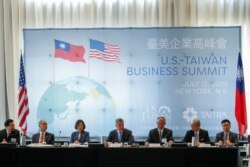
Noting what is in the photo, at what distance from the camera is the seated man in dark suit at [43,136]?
7590mm

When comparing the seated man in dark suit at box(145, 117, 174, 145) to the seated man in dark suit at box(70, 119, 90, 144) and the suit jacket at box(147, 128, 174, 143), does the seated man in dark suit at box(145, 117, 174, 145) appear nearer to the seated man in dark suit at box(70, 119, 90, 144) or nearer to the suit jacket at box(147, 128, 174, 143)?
the suit jacket at box(147, 128, 174, 143)

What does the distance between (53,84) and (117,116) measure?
1.29 metres

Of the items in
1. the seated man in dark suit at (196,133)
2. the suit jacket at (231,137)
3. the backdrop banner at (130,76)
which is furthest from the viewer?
the backdrop banner at (130,76)

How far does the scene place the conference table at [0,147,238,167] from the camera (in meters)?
6.25

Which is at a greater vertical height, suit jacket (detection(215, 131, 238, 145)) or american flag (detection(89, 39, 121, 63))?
american flag (detection(89, 39, 121, 63))

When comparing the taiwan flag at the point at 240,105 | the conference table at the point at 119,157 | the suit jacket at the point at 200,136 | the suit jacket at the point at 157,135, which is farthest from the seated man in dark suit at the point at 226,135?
the conference table at the point at 119,157

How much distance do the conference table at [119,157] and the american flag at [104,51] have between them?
2423 millimetres

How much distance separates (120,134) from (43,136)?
4.16 ft

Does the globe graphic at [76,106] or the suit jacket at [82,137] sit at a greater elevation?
the globe graphic at [76,106]

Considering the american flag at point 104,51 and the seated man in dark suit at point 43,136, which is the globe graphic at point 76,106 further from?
the seated man in dark suit at point 43,136

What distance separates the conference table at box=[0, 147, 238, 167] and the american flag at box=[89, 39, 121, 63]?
7.95ft

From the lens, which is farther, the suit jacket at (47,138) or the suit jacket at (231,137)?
the suit jacket at (47,138)

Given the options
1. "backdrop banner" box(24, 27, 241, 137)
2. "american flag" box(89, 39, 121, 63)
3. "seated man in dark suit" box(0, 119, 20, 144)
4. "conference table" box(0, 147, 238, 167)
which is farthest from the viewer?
"american flag" box(89, 39, 121, 63)

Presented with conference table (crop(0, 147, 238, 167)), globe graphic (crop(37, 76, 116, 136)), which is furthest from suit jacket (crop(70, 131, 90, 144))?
conference table (crop(0, 147, 238, 167))
